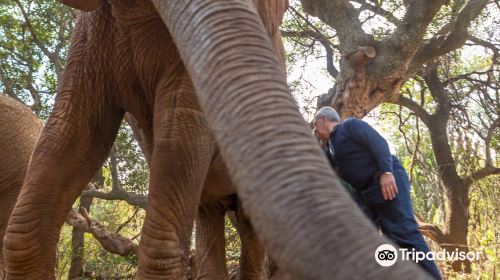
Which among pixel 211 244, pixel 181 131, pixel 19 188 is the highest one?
pixel 19 188

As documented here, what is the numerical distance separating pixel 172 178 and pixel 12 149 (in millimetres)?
4156

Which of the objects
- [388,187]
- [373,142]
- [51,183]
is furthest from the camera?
[373,142]

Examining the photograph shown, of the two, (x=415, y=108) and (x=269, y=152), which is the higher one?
(x=415, y=108)

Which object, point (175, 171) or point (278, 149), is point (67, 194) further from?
point (278, 149)

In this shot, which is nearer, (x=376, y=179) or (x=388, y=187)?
(x=388, y=187)

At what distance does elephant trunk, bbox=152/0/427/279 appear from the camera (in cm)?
105

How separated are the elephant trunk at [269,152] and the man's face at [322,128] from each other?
2895 millimetres

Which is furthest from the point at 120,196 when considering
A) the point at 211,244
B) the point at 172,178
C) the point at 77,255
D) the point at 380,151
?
the point at 172,178

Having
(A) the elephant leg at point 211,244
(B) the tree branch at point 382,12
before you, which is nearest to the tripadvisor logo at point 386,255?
(A) the elephant leg at point 211,244

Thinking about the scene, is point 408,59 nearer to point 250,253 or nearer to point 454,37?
point 454,37

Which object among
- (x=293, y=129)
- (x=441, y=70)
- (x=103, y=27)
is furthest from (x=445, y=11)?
(x=293, y=129)

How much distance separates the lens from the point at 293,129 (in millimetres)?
1302

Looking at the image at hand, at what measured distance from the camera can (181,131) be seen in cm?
268

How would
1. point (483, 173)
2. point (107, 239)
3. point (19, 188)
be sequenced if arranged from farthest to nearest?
1. point (483, 173)
2. point (107, 239)
3. point (19, 188)
